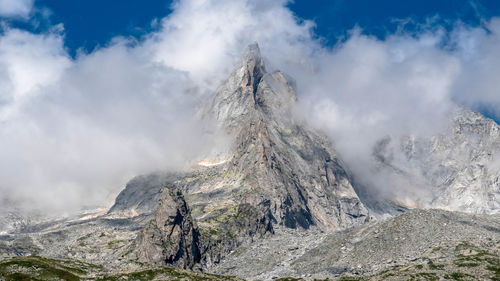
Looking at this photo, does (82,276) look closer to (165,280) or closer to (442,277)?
(165,280)

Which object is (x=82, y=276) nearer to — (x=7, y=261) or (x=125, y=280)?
(x=125, y=280)

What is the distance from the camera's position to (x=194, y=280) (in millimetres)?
198750

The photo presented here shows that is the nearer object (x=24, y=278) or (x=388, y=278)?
(x=24, y=278)

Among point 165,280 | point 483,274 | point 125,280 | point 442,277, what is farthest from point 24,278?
point 483,274

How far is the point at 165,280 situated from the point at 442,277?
297 ft

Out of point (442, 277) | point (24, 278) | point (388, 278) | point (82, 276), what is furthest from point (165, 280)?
point (442, 277)

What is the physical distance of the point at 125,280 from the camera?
620 feet

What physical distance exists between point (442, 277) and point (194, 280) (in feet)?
269

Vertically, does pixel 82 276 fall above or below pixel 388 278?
above

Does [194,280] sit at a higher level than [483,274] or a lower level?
higher

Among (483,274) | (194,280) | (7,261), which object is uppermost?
(7,261)

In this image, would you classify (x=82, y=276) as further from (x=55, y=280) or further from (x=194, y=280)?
(x=194, y=280)

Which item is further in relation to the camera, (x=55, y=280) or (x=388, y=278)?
(x=388, y=278)

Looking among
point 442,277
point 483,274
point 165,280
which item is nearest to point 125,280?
point 165,280
